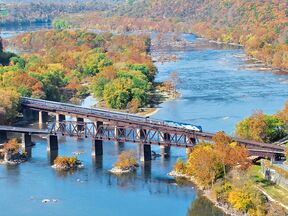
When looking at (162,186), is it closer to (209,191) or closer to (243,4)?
(209,191)

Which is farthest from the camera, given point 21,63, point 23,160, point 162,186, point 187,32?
point 187,32

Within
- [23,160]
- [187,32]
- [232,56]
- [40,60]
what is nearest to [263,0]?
[187,32]

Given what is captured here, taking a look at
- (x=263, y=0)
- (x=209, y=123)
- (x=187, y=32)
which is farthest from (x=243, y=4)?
(x=209, y=123)

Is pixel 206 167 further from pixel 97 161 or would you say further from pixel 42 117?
pixel 42 117

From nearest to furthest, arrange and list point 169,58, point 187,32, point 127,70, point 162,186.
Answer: point 162,186
point 127,70
point 169,58
point 187,32

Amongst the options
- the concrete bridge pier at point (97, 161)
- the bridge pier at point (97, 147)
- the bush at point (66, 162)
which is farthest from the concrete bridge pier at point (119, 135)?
the bush at point (66, 162)

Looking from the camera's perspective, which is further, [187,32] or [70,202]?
[187,32]

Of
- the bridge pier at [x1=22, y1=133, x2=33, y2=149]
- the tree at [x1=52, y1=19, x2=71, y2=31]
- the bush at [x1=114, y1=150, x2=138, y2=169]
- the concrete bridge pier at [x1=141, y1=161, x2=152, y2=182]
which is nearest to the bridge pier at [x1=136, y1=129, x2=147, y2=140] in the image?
the bush at [x1=114, y1=150, x2=138, y2=169]
